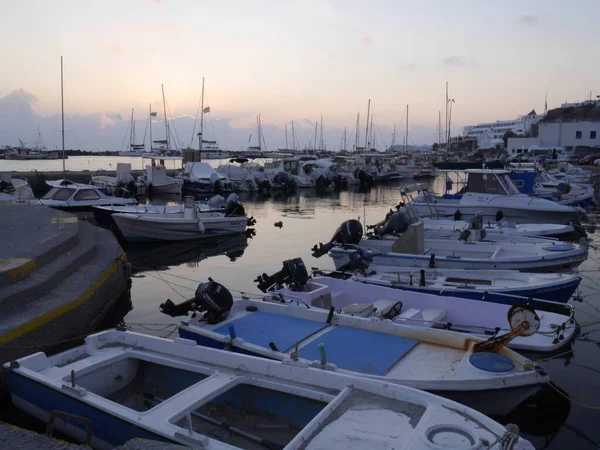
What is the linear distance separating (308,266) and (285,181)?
2638 centimetres

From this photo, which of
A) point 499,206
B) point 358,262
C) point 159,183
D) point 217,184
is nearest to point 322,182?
point 217,184

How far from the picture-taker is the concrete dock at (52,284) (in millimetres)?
6984

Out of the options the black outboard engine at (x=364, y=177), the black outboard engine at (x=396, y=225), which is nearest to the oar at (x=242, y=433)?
the black outboard engine at (x=396, y=225)

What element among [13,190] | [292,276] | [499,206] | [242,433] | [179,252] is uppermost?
[13,190]

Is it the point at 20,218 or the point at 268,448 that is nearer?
the point at 268,448

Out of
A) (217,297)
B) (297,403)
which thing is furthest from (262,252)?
(297,403)

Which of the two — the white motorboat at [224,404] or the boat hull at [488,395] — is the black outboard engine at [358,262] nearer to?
the boat hull at [488,395]

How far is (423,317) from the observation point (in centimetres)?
756

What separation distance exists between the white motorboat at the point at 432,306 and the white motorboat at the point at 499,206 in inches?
394

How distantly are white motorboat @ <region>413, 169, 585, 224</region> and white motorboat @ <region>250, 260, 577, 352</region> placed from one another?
1001 centimetres

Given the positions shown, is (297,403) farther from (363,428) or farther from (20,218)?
(20,218)

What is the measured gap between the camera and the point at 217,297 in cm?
707

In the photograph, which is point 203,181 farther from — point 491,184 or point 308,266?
point 308,266

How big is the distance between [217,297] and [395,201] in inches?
1127
